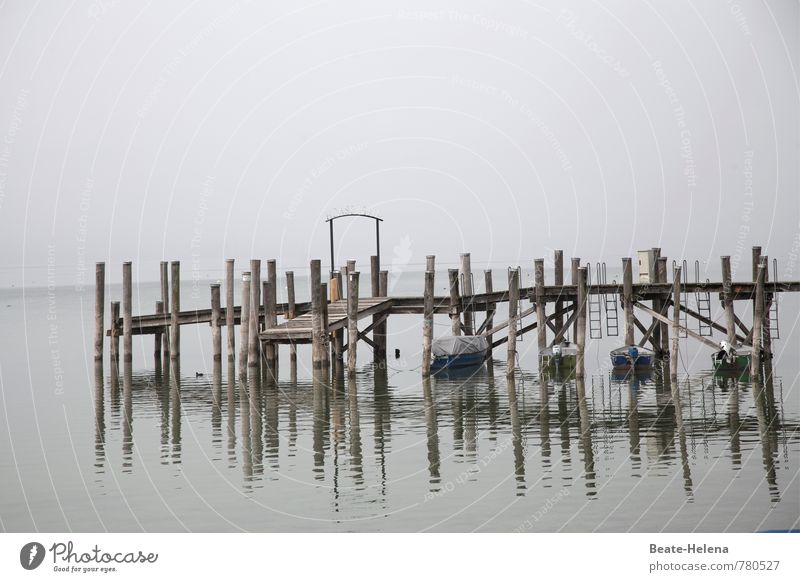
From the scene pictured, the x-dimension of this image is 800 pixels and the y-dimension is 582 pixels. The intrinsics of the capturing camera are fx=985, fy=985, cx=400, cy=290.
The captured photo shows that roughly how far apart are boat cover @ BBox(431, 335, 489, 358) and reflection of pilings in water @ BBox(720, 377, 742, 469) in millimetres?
8354

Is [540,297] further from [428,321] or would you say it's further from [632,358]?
[428,321]

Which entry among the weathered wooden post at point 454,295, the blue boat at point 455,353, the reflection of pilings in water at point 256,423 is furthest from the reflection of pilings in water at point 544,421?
the reflection of pilings in water at point 256,423

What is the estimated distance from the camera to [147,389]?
31188mm

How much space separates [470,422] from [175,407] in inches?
335

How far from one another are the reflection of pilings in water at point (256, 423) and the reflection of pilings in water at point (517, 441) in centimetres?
499

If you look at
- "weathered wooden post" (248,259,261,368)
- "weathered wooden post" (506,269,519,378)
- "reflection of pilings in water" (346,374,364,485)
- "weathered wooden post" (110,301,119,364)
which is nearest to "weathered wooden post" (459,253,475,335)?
"weathered wooden post" (506,269,519,378)

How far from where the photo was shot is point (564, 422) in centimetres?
2391

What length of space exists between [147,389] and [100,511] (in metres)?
14.7

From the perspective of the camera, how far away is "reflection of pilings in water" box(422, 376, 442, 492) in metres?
18.6

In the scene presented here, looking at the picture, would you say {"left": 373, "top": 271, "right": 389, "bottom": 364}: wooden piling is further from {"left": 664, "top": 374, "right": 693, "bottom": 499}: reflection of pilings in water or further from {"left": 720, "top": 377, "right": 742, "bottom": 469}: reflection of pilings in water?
{"left": 720, "top": 377, "right": 742, "bottom": 469}: reflection of pilings in water

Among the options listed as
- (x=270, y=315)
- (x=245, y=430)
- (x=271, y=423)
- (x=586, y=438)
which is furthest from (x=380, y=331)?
(x=586, y=438)

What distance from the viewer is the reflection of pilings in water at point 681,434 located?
17.6 m

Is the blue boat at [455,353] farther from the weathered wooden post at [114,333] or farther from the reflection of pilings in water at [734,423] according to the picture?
the weathered wooden post at [114,333]
